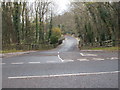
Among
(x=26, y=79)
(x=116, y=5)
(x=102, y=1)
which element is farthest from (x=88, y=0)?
(x=26, y=79)

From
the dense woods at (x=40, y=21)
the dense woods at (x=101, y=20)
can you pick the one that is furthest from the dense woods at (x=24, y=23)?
the dense woods at (x=101, y=20)

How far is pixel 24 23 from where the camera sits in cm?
3422

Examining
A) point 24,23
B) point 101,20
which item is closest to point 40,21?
point 24,23

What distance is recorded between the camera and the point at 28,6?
115 ft

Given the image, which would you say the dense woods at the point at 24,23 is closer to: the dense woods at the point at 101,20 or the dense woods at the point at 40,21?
the dense woods at the point at 40,21

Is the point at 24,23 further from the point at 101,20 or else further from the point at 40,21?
the point at 101,20

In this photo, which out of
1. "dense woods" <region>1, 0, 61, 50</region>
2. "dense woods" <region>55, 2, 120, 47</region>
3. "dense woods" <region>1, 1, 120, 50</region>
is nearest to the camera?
"dense woods" <region>55, 2, 120, 47</region>

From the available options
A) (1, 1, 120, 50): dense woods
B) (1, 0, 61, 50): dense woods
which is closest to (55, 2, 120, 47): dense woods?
(1, 1, 120, 50): dense woods

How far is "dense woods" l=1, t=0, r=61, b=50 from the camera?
94.0ft

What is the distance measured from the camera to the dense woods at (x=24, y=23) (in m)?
28.7

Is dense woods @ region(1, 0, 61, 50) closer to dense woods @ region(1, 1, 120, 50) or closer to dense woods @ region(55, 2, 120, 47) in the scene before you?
dense woods @ region(1, 1, 120, 50)

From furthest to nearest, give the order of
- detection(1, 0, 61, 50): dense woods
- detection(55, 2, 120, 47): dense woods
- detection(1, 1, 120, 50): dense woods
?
detection(1, 0, 61, 50): dense woods → detection(1, 1, 120, 50): dense woods → detection(55, 2, 120, 47): dense woods

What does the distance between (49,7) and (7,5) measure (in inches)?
469

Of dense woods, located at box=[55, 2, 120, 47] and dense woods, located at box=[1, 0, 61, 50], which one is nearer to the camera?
dense woods, located at box=[55, 2, 120, 47]
